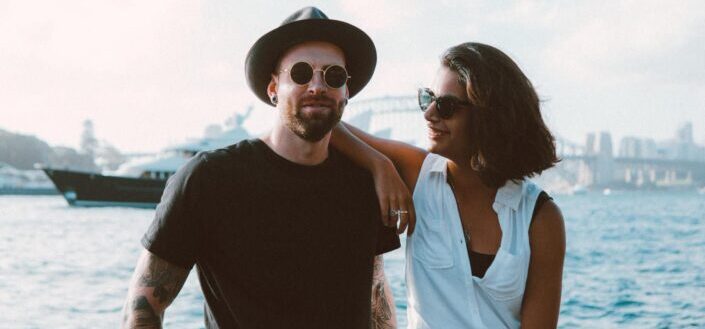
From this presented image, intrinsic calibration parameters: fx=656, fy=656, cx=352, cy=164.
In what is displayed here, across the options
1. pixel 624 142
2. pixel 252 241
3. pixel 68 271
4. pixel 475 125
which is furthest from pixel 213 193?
pixel 624 142

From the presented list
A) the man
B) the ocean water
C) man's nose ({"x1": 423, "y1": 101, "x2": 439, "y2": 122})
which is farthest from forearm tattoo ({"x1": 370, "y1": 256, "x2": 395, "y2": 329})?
the ocean water

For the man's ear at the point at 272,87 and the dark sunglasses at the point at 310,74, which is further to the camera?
the man's ear at the point at 272,87

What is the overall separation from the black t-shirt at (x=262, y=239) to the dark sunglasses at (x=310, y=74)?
294 millimetres

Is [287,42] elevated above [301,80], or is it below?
above

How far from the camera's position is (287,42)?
98.3 inches

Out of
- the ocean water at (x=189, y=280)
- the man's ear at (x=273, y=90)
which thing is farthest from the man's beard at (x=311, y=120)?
the ocean water at (x=189, y=280)

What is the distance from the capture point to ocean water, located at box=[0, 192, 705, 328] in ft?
38.0

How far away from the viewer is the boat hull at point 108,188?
137ft

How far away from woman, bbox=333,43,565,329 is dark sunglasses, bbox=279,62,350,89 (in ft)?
1.13

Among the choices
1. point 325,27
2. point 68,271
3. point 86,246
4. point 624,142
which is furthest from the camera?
point 624,142

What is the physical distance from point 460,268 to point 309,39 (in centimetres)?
102

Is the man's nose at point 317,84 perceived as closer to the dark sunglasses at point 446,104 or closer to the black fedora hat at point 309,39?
the black fedora hat at point 309,39

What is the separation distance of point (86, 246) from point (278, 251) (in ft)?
74.6

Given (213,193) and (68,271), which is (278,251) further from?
(68,271)
